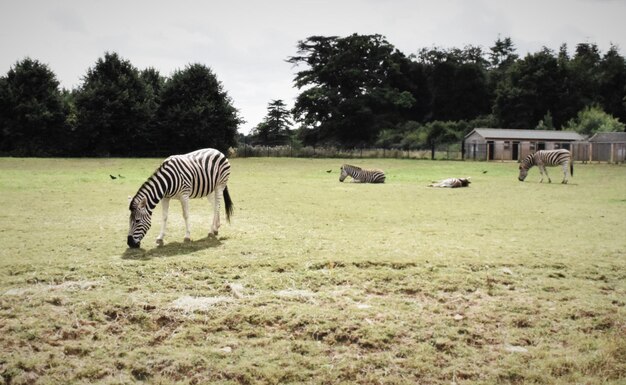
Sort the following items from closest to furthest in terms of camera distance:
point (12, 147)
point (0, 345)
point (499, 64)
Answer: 1. point (0, 345)
2. point (12, 147)
3. point (499, 64)

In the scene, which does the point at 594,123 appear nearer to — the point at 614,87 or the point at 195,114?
the point at 614,87

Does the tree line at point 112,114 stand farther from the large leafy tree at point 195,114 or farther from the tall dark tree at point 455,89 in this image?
the tall dark tree at point 455,89

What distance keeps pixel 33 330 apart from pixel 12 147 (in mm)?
50431

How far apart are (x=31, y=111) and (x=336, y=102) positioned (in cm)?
4414

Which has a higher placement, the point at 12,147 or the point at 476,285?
the point at 12,147

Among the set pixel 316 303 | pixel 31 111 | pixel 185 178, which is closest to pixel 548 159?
pixel 185 178

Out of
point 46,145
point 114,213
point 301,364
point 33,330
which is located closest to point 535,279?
point 301,364

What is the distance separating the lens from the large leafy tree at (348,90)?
77.2m

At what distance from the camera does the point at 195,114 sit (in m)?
52.2

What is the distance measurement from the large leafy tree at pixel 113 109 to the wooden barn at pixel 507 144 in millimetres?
35103

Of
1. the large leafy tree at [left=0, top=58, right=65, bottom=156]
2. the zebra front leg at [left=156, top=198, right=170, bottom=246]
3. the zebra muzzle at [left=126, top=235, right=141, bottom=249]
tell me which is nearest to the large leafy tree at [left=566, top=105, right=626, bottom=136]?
the large leafy tree at [left=0, top=58, right=65, bottom=156]

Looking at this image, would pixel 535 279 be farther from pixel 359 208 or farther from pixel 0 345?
pixel 359 208

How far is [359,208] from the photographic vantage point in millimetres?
16141

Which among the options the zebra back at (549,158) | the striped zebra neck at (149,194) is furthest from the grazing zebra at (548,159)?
the striped zebra neck at (149,194)
